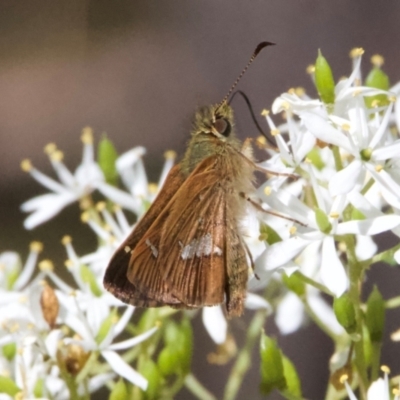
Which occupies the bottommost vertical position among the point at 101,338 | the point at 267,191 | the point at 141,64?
the point at 101,338

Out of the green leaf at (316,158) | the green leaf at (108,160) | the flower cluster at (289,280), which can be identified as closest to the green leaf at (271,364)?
the flower cluster at (289,280)

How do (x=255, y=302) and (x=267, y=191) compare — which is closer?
(x=267, y=191)

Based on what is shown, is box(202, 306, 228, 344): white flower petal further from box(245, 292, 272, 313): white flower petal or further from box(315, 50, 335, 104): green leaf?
box(315, 50, 335, 104): green leaf

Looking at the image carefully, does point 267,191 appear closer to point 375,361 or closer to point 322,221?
point 322,221

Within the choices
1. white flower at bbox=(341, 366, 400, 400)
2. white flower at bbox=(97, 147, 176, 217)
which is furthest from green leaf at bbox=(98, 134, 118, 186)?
white flower at bbox=(341, 366, 400, 400)

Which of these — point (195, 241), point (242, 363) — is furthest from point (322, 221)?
point (242, 363)

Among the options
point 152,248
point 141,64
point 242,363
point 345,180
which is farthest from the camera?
point 141,64

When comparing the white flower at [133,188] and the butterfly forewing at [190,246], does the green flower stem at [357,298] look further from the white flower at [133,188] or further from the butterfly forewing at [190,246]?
the white flower at [133,188]
